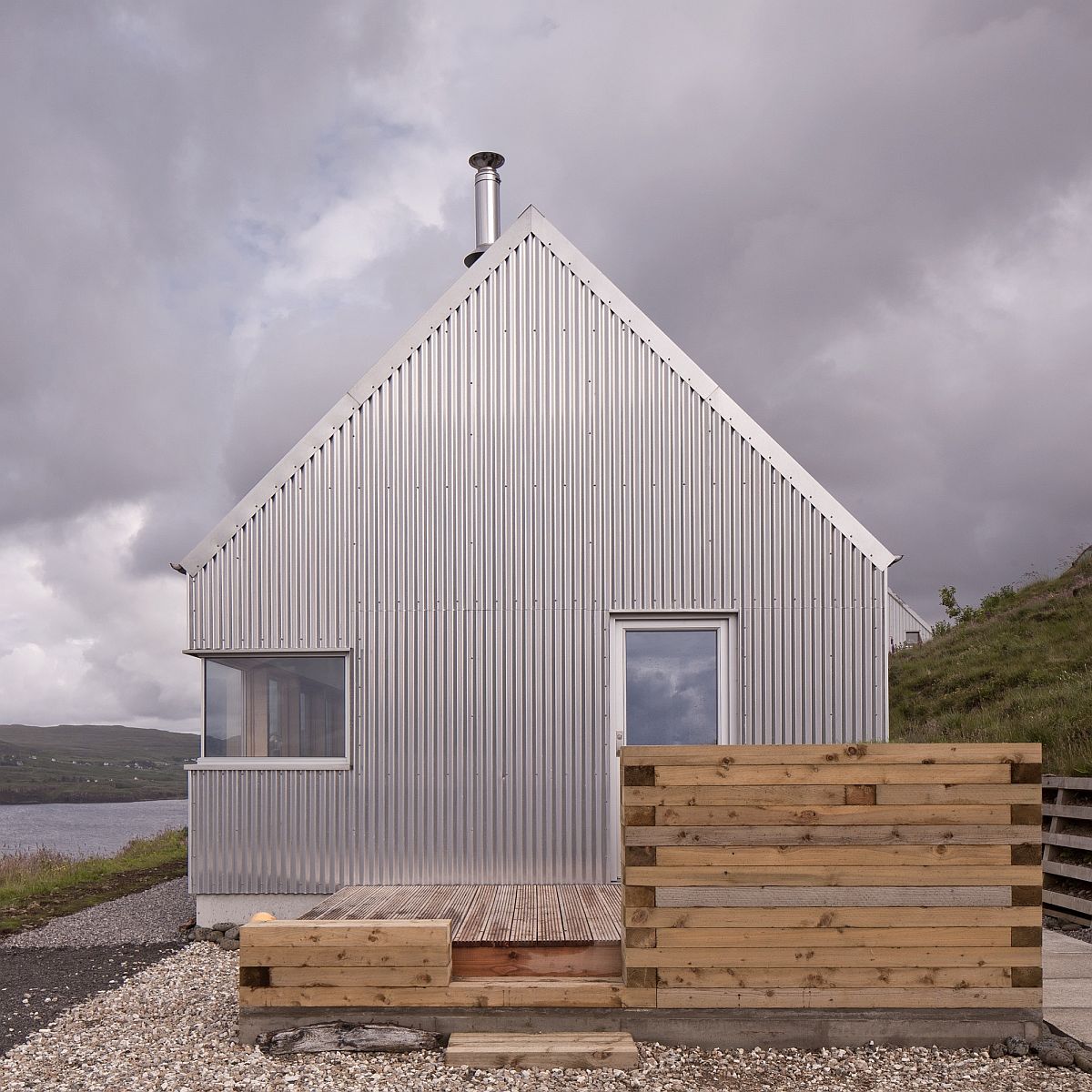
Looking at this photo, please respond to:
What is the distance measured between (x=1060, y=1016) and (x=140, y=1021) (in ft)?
17.5

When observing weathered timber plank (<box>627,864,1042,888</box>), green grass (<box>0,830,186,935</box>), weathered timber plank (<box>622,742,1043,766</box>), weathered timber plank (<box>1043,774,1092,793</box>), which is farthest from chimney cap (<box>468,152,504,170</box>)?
green grass (<box>0,830,186,935</box>)

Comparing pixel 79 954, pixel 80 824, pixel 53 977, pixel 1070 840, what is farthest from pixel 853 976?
pixel 80 824

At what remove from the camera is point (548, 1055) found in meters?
4.69

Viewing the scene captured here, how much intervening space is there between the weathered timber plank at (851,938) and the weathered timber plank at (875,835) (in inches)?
17.5

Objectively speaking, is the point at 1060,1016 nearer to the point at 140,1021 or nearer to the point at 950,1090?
the point at 950,1090

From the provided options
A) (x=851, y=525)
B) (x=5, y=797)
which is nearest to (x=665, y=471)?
(x=851, y=525)

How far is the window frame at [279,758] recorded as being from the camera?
24.4 feet

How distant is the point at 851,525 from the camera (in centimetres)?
752

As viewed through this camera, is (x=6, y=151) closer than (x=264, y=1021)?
No

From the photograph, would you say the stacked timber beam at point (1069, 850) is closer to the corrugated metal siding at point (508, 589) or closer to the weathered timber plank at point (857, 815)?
the corrugated metal siding at point (508, 589)

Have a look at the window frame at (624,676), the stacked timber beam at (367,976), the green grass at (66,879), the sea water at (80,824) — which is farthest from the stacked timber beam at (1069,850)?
the sea water at (80,824)

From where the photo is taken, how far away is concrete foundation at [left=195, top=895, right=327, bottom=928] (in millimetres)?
7465

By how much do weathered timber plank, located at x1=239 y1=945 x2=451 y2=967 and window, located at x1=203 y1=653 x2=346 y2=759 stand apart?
2516mm

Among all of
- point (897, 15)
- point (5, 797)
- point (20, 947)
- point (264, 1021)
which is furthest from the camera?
point (5, 797)
